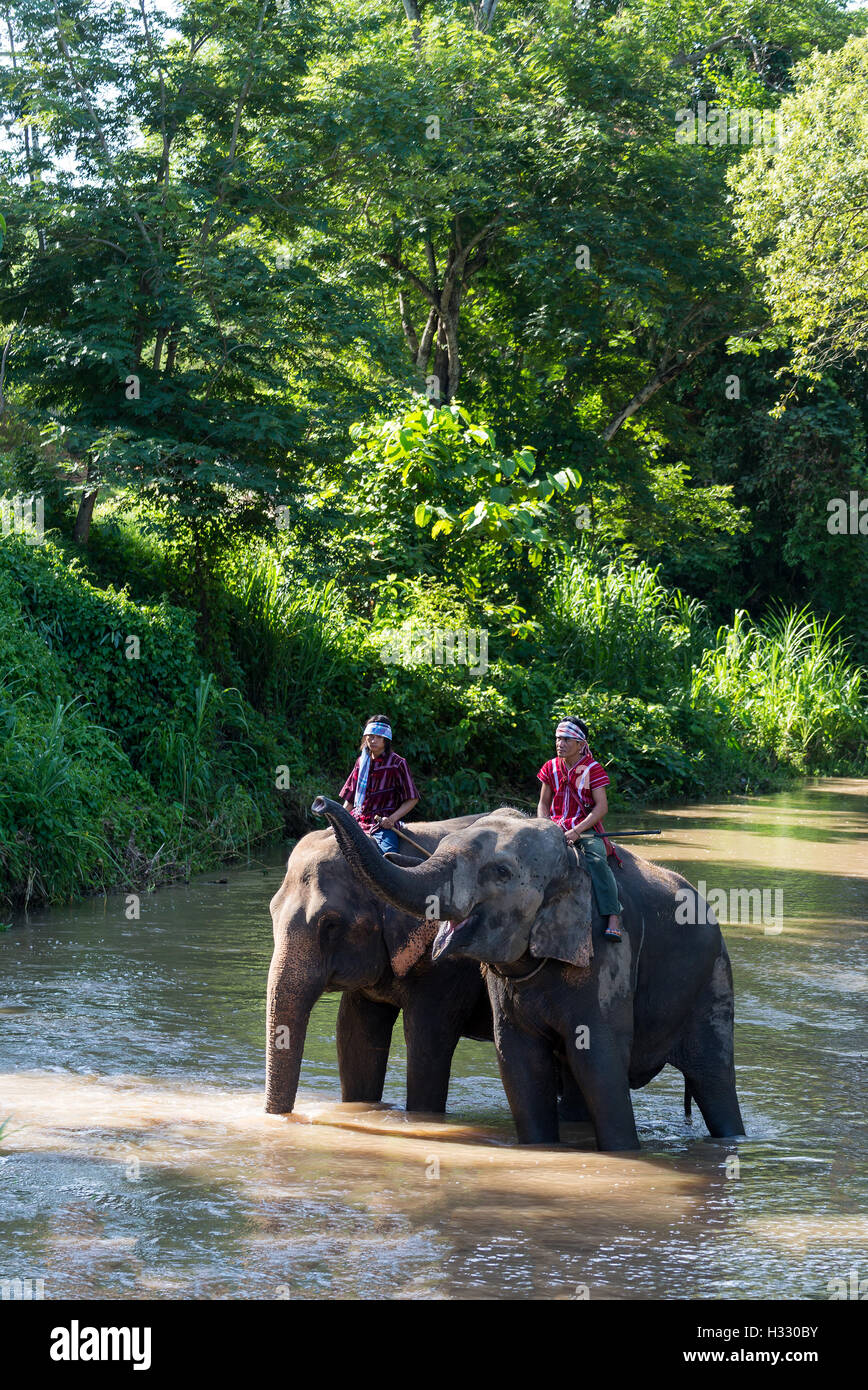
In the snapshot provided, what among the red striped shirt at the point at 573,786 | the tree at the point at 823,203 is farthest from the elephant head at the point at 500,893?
the tree at the point at 823,203

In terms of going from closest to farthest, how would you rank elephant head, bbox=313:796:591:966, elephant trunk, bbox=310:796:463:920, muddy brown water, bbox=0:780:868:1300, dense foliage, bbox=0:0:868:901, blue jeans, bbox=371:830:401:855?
1. muddy brown water, bbox=0:780:868:1300
2. elephant trunk, bbox=310:796:463:920
3. elephant head, bbox=313:796:591:966
4. blue jeans, bbox=371:830:401:855
5. dense foliage, bbox=0:0:868:901

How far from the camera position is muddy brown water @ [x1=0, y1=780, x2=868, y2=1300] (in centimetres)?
517

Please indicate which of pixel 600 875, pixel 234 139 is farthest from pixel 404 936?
pixel 234 139

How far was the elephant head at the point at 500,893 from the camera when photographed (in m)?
6.33

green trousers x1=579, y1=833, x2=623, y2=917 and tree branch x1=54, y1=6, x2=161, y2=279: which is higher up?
tree branch x1=54, y1=6, x2=161, y2=279

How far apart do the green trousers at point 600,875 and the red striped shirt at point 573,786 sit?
0.40 metres

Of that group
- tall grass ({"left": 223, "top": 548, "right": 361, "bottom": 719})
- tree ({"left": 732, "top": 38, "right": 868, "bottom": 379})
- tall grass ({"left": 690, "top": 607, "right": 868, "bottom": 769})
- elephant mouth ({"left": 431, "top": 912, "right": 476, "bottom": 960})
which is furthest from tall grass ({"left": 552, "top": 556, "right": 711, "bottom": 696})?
elephant mouth ({"left": 431, "top": 912, "right": 476, "bottom": 960})

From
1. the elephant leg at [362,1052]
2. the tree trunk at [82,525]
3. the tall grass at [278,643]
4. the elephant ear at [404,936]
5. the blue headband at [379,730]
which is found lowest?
the elephant leg at [362,1052]

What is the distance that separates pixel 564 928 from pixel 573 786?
99cm

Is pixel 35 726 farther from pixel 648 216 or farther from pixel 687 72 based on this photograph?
pixel 687 72

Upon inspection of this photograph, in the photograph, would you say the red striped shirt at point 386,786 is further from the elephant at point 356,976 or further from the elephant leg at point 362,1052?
the elephant leg at point 362,1052

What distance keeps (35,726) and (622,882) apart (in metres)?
7.41

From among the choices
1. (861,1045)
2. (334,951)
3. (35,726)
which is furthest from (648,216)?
(334,951)

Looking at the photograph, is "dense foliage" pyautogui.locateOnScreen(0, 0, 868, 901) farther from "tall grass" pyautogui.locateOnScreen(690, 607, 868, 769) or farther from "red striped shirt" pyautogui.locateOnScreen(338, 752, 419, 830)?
"red striped shirt" pyautogui.locateOnScreen(338, 752, 419, 830)
